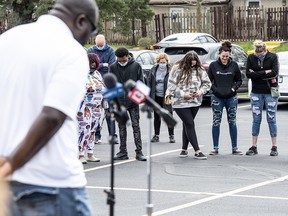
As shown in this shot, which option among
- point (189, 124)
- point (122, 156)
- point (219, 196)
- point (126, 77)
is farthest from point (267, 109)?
point (219, 196)

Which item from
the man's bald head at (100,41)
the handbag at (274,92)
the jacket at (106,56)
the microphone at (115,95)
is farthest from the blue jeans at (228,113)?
the microphone at (115,95)

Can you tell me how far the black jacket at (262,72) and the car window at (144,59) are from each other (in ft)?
34.1

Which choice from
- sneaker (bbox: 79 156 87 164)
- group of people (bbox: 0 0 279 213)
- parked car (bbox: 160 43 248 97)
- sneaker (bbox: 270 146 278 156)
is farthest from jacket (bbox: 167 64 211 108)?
group of people (bbox: 0 0 279 213)

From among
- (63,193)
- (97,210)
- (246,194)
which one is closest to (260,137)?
(246,194)

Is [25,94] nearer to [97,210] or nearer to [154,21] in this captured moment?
[97,210]

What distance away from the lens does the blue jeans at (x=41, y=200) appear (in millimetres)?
4508

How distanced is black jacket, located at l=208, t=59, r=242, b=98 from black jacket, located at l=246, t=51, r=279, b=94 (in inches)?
9.6

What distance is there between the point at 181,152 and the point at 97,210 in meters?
4.99

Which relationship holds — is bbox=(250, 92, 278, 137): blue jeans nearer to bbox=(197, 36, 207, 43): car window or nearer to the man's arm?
the man's arm

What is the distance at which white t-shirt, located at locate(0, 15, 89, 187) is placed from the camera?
4441 millimetres

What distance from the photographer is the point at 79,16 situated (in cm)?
468

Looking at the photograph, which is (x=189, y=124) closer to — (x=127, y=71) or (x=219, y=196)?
(x=127, y=71)

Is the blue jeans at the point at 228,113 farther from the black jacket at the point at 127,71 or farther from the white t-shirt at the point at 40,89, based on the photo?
the white t-shirt at the point at 40,89

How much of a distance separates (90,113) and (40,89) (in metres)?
9.70
